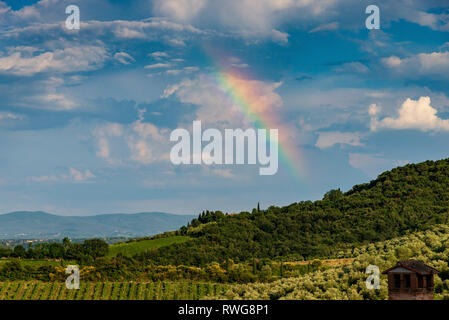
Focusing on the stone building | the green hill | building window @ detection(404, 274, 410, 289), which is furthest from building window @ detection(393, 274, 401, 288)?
the green hill

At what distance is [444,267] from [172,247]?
139 meters

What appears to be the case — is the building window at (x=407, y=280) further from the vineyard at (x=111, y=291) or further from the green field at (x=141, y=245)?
the green field at (x=141, y=245)

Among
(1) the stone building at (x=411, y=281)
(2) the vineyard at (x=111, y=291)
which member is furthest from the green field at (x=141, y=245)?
(1) the stone building at (x=411, y=281)

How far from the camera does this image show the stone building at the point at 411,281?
3409cm

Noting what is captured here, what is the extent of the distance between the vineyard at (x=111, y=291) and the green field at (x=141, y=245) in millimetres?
65601

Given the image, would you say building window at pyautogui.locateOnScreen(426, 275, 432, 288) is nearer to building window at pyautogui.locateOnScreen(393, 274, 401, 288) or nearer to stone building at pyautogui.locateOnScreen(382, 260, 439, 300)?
stone building at pyautogui.locateOnScreen(382, 260, 439, 300)

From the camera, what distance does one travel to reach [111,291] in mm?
102250

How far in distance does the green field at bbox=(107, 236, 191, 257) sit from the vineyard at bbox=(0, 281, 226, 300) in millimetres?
65601

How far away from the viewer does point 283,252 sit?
18225cm

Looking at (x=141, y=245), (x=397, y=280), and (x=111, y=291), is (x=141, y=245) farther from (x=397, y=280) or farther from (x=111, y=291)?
(x=397, y=280)

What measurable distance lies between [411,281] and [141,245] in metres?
158

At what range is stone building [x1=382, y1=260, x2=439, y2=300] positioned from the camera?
34094mm
